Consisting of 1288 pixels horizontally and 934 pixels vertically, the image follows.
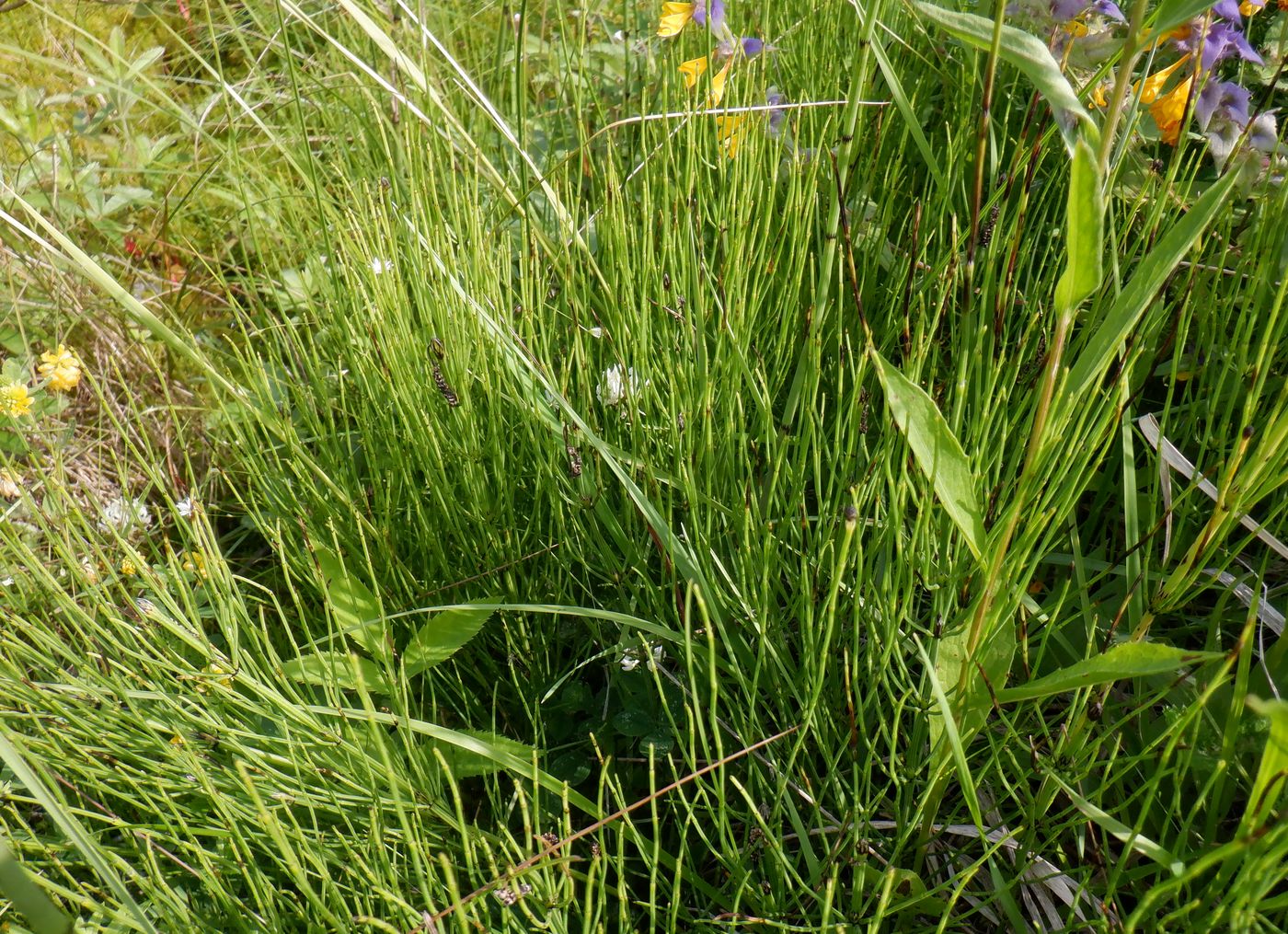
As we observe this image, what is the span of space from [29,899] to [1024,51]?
2.38 ft

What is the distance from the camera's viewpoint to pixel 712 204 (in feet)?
4.25

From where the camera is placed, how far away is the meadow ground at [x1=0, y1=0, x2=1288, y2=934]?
70cm

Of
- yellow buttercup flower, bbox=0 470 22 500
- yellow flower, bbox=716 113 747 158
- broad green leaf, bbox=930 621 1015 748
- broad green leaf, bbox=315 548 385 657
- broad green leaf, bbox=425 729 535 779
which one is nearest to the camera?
broad green leaf, bbox=930 621 1015 748

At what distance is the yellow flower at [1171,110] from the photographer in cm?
109

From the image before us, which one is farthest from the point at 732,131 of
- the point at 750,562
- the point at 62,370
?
the point at 62,370

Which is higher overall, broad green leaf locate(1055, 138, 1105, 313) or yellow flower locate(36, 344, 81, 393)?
broad green leaf locate(1055, 138, 1105, 313)

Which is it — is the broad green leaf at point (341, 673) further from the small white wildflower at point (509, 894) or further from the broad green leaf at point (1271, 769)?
the broad green leaf at point (1271, 769)

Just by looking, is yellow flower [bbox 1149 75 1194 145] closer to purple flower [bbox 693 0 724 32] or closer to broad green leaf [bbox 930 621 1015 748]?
purple flower [bbox 693 0 724 32]

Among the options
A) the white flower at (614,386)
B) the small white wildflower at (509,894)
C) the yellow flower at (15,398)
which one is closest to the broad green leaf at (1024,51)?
the white flower at (614,386)

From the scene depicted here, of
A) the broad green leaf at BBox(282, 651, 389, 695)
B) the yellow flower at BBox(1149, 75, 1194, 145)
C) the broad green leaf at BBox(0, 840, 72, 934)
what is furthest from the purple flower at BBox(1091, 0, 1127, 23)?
the broad green leaf at BBox(0, 840, 72, 934)

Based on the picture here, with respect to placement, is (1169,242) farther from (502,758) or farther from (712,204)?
(712,204)

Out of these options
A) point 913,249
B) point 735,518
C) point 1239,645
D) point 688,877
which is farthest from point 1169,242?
point 688,877

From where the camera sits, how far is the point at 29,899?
0.48 meters

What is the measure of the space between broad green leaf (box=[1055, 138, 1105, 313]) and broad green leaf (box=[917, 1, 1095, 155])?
3cm
